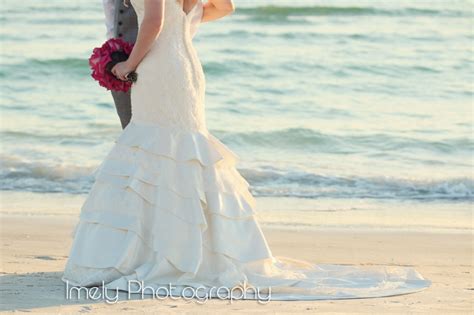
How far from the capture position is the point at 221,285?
5.07 meters

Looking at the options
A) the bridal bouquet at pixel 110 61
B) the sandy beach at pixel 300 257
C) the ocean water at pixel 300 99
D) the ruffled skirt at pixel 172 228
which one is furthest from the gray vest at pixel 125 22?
the ocean water at pixel 300 99

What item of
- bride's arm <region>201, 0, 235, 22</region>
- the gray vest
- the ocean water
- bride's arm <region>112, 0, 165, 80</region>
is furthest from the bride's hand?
the ocean water

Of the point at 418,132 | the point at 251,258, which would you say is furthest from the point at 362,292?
the point at 418,132

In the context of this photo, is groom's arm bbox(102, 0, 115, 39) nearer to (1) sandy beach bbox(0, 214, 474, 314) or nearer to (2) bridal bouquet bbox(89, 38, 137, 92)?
(2) bridal bouquet bbox(89, 38, 137, 92)

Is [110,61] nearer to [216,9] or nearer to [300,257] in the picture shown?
[216,9]

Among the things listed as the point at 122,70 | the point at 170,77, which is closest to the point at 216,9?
the point at 170,77

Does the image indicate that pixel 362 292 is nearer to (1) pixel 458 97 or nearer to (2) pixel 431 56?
(1) pixel 458 97

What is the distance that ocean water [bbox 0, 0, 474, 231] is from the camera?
30.3ft

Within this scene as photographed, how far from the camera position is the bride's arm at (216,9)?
5336 millimetres

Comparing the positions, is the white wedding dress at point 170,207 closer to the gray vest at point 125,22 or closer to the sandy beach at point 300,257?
the sandy beach at point 300,257

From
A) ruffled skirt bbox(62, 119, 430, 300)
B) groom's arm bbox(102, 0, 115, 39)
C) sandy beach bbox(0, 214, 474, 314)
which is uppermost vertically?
groom's arm bbox(102, 0, 115, 39)

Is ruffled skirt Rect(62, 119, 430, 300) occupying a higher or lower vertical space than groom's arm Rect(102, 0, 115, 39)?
lower

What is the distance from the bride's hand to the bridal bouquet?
0.10 feet

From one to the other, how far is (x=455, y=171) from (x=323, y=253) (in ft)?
12.8
